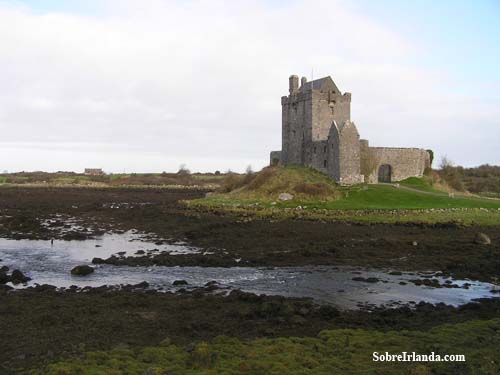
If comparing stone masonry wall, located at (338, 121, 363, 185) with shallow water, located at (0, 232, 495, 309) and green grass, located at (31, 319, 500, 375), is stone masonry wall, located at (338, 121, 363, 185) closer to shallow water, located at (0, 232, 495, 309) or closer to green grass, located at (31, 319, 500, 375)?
shallow water, located at (0, 232, 495, 309)

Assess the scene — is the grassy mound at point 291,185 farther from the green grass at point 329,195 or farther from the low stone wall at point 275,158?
the low stone wall at point 275,158

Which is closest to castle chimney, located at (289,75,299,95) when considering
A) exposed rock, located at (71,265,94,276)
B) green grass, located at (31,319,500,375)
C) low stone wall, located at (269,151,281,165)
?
low stone wall, located at (269,151,281,165)

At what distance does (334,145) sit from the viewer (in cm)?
4559

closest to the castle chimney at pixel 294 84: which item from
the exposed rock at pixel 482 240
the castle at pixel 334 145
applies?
the castle at pixel 334 145

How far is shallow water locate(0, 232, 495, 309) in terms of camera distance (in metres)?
16.8

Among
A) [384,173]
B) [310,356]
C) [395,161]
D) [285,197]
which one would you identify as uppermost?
[395,161]

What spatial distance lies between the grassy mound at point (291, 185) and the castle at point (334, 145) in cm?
157

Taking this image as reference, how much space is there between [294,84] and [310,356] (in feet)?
147

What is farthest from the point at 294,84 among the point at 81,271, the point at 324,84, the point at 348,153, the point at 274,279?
the point at 81,271

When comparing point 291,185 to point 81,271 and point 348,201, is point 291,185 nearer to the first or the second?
point 348,201

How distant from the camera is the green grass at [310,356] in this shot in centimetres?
984

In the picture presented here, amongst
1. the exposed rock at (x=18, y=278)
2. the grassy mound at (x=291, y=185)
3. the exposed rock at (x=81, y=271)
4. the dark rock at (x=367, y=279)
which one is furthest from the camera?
the grassy mound at (x=291, y=185)

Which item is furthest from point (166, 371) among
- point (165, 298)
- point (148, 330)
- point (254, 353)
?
point (165, 298)

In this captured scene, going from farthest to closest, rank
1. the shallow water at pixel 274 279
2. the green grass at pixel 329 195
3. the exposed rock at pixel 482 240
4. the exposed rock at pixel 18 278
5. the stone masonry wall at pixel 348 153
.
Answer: the stone masonry wall at pixel 348 153 < the green grass at pixel 329 195 < the exposed rock at pixel 482 240 < the exposed rock at pixel 18 278 < the shallow water at pixel 274 279
